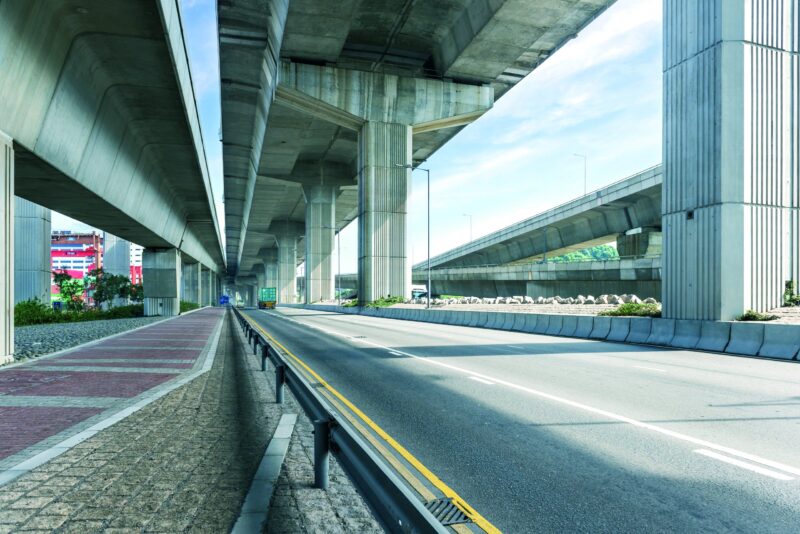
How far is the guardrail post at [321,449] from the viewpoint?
173 inches

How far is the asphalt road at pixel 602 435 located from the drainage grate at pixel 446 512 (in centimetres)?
24

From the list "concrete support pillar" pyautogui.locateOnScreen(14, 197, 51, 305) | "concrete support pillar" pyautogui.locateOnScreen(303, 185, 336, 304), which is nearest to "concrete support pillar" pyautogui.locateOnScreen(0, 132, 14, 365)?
"concrete support pillar" pyautogui.locateOnScreen(14, 197, 51, 305)

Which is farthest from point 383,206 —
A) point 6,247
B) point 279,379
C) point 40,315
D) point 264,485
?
point 264,485

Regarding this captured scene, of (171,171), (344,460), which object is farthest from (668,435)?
(171,171)

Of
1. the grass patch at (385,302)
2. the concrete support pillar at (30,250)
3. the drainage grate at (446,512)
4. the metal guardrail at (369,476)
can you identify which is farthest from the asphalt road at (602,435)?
the concrete support pillar at (30,250)

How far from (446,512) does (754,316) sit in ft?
47.3

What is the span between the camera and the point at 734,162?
15906 millimetres

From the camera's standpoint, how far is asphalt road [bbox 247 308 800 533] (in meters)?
4.18

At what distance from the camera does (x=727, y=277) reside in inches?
612

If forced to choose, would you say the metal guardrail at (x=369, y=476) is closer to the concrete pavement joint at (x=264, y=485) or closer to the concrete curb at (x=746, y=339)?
the concrete pavement joint at (x=264, y=485)

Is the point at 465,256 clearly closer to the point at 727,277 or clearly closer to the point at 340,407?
the point at 727,277

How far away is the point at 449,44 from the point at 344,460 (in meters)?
34.9

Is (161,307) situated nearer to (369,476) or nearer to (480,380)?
(480,380)

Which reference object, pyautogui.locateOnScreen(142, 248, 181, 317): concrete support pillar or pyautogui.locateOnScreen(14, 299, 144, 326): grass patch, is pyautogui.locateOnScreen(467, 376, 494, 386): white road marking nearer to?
pyautogui.locateOnScreen(14, 299, 144, 326): grass patch
